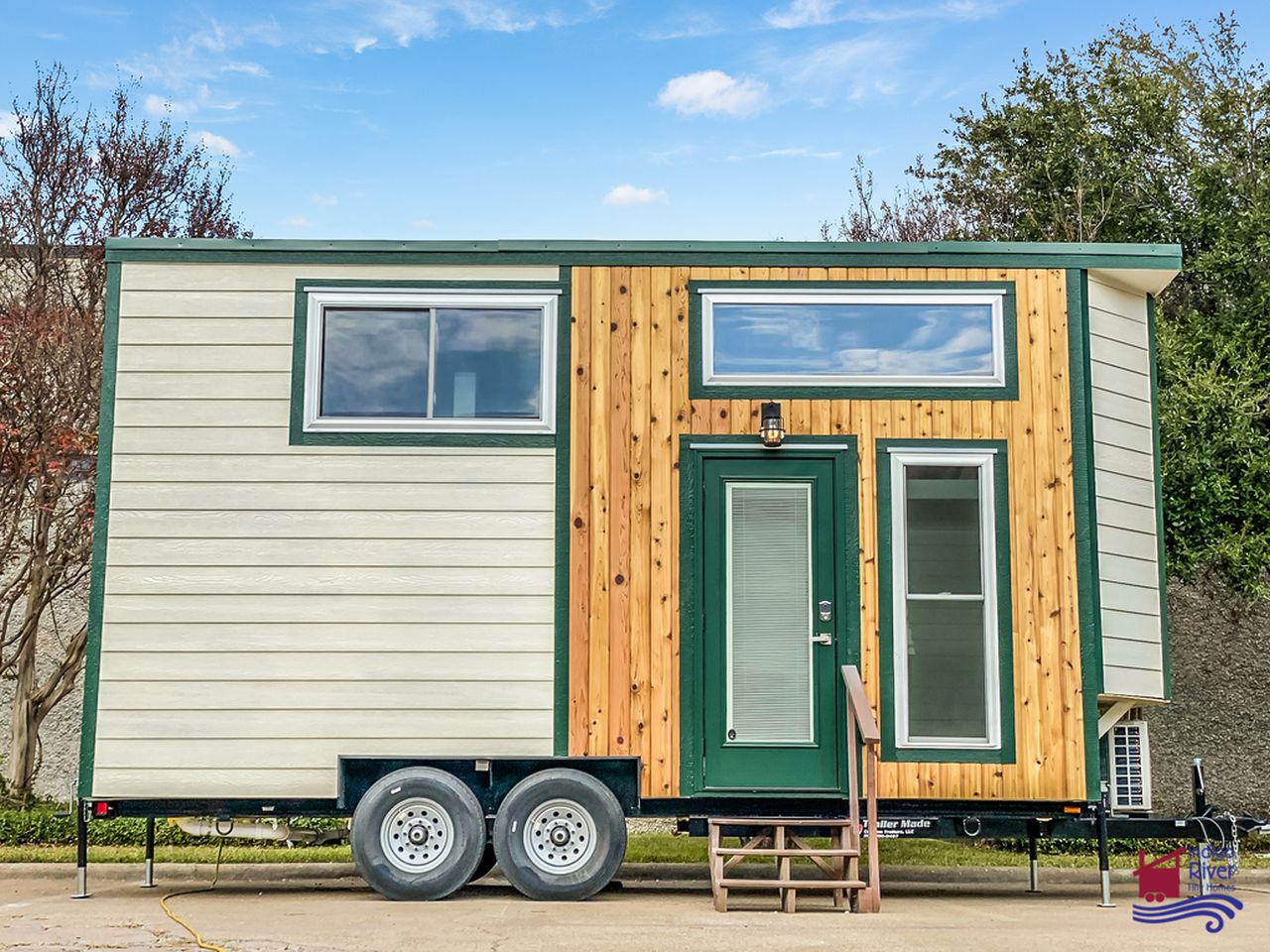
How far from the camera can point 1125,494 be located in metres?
8.19

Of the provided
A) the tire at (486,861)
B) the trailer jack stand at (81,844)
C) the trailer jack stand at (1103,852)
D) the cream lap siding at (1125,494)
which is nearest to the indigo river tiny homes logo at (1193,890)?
the trailer jack stand at (1103,852)

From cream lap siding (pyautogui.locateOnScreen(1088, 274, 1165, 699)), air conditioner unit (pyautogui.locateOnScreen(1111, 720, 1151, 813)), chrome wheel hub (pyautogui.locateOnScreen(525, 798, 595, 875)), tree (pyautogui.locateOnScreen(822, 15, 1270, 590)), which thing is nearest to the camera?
chrome wheel hub (pyautogui.locateOnScreen(525, 798, 595, 875))

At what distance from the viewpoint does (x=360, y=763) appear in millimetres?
7723

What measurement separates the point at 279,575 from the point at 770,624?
2842 mm

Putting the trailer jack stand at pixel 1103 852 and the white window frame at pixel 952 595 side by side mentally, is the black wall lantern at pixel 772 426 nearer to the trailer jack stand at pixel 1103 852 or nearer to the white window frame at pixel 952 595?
the white window frame at pixel 952 595

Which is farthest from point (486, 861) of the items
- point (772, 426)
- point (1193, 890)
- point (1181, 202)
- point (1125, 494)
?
point (1181, 202)

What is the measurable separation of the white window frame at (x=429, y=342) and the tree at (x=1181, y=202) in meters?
5.76

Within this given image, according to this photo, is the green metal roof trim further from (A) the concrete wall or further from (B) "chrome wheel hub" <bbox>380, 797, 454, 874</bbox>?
(A) the concrete wall

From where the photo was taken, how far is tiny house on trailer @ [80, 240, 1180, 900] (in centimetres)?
770

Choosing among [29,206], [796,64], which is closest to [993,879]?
[796,64]

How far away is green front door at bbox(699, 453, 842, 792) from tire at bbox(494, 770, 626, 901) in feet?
2.09

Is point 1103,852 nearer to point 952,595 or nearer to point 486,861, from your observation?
point 952,595

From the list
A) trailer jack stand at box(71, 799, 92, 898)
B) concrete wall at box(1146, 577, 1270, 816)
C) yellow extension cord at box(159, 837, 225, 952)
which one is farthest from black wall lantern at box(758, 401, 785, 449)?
concrete wall at box(1146, 577, 1270, 816)

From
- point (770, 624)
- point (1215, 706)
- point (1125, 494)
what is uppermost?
point (1125, 494)
